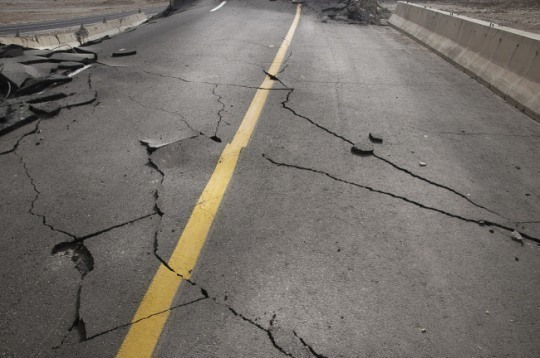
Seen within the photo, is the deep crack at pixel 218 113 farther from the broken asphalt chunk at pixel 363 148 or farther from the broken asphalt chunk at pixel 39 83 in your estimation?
the broken asphalt chunk at pixel 39 83

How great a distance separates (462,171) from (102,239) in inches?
133

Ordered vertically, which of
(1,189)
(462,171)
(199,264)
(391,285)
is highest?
(462,171)

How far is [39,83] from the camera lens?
5457 mm

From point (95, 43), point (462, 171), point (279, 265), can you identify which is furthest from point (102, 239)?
point (95, 43)

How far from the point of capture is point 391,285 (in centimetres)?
Result: 237

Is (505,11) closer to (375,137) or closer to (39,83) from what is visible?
(375,137)

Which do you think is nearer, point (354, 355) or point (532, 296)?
point (354, 355)

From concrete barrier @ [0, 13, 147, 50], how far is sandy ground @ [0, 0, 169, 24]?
1820 cm

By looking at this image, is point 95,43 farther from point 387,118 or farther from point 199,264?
point 199,264

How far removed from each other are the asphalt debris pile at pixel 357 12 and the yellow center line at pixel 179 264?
11.9 m

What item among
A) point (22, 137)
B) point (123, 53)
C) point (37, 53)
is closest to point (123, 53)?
point (123, 53)

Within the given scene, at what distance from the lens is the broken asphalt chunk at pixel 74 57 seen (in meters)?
6.71

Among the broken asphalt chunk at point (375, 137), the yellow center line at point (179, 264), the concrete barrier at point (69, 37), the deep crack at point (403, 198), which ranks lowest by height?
the concrete barrier at point (69, 37)

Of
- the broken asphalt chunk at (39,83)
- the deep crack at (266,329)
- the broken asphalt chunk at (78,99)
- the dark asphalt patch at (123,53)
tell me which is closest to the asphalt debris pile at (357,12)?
the dark asphalt patch at (123,53)
